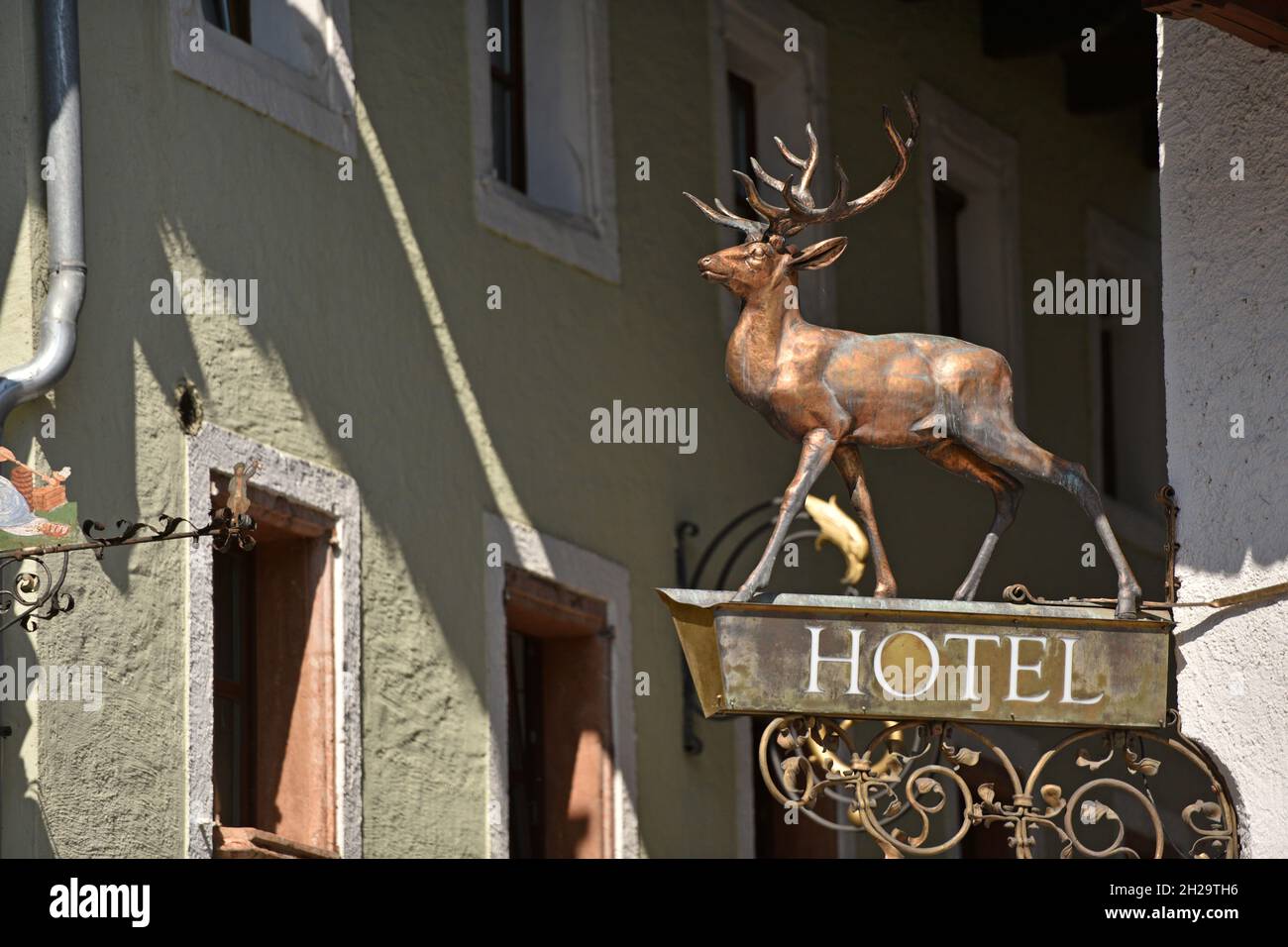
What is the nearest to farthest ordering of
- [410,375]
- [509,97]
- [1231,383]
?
[1231,383]
[410,375]
[509,97]

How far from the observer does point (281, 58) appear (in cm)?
1219

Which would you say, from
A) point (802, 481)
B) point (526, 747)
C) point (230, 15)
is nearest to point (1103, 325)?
point (526, 747)

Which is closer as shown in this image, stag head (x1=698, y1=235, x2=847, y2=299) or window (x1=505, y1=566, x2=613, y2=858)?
stag head (x1=698, y1=235, x2=847, y2=299)

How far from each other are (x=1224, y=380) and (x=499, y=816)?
4776 mm

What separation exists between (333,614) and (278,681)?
307 mm

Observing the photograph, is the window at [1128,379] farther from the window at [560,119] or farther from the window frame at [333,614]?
the window frame at [333,614]

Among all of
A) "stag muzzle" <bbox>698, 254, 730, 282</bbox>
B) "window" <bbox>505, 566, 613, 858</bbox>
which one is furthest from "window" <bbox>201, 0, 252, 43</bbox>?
"stag muzzle" <bbox>698, 254, 730, 282</bbox>

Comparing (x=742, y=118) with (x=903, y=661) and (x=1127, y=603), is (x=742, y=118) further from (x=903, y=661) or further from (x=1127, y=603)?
(x=903, y=661)

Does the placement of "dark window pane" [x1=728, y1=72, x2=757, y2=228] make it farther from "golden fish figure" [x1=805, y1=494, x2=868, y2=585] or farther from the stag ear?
the stag ear

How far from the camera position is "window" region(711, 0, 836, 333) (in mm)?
15484

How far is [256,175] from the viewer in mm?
11797

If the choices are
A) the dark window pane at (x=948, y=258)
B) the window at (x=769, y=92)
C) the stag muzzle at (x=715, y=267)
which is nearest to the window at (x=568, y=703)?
the window at (x=769, y=92)

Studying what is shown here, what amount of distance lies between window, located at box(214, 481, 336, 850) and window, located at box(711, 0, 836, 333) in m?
4.04

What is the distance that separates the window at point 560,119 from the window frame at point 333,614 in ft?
7.82
